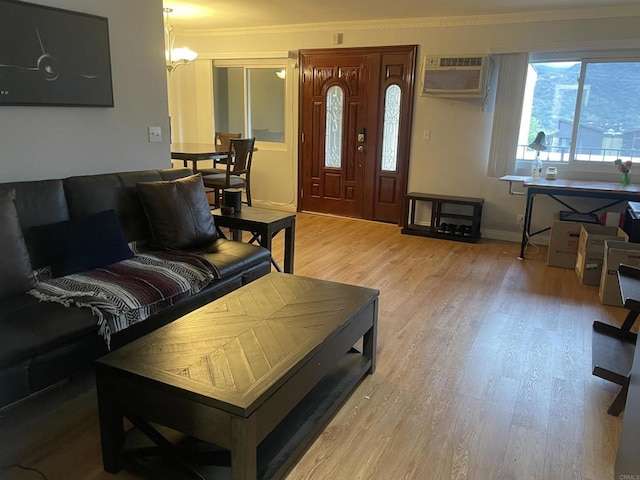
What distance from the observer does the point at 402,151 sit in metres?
5.79

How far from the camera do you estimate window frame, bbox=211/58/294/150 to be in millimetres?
6383

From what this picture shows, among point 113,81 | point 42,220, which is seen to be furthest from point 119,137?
point 42,220

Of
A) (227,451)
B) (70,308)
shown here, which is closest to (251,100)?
(70,308)

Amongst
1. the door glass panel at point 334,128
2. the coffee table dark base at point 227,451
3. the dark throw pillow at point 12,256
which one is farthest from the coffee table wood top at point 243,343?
the door glass panel at point 334,128

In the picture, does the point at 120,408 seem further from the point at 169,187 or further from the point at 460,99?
the point at 460,99

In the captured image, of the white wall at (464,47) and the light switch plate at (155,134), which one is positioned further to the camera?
the white wall at (464,47)

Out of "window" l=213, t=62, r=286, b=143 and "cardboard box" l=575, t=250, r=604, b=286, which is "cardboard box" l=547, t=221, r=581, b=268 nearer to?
"cardboard box" l=575, t=250, r=604, b=286

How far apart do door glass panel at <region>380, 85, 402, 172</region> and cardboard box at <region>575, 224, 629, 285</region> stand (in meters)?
2.41

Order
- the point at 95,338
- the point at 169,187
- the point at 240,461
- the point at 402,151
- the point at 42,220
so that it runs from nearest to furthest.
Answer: the point at 240,461 → the point at 95,338 → the point at 42,220 → the point at 169,187 → the point at 402,151

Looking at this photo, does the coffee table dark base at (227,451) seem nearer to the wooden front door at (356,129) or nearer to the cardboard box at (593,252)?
the cardboard box at (593,252)

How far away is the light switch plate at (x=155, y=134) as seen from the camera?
11.9 feet

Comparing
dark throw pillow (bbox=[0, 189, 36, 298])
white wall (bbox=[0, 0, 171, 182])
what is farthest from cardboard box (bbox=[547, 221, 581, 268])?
dark throw pillow (bbox=[0, 189, 36, 298])

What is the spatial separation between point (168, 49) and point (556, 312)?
4649 millimetres

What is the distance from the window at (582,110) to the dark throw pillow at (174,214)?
365 cm
